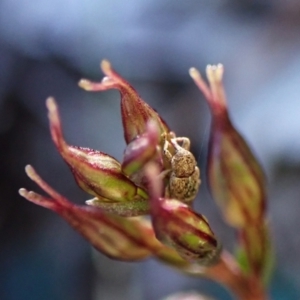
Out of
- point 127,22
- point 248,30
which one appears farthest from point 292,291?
point 127,22

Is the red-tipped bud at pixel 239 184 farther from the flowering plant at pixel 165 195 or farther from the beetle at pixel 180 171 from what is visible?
the beetle at pixel 180 171

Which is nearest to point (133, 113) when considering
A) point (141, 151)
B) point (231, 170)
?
point (141, 151)

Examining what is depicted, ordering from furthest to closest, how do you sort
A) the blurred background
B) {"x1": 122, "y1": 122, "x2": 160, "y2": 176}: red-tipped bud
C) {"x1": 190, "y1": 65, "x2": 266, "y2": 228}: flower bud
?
the blurred background
{"x1": 190, "y1": 65, "x2": 266, "y2": 228}: flower bud
{"x1": 122, "y1": 122, "x2": 160, "y2": 176}: red-tipped bud

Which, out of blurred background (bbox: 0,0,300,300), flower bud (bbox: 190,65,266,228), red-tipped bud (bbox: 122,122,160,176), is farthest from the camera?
blurred background (bbox: 0,0,300,300)

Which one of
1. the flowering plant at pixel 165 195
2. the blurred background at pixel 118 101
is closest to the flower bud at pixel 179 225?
the flowering plant at pixel 165 195

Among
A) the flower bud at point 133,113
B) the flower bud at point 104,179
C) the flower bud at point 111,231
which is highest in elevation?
the flower bud at point 133,113

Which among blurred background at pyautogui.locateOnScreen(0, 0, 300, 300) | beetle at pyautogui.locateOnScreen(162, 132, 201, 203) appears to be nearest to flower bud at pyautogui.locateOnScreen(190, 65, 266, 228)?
beetle at pyautogui.locateOnScreen(162, 132, 201, 203)

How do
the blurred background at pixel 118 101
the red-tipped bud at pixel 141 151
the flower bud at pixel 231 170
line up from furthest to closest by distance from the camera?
the blurred background at pixel 118 101 → the flower bud at pixel 231 170 → the red-tipped bud at pixel 141 151

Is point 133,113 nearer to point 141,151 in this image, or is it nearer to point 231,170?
point 141,151

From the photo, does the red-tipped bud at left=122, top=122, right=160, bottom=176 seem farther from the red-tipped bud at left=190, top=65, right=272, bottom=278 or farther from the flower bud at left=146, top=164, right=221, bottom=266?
the red-tipped bud at left=190, top=65, right=272, bottom=278
